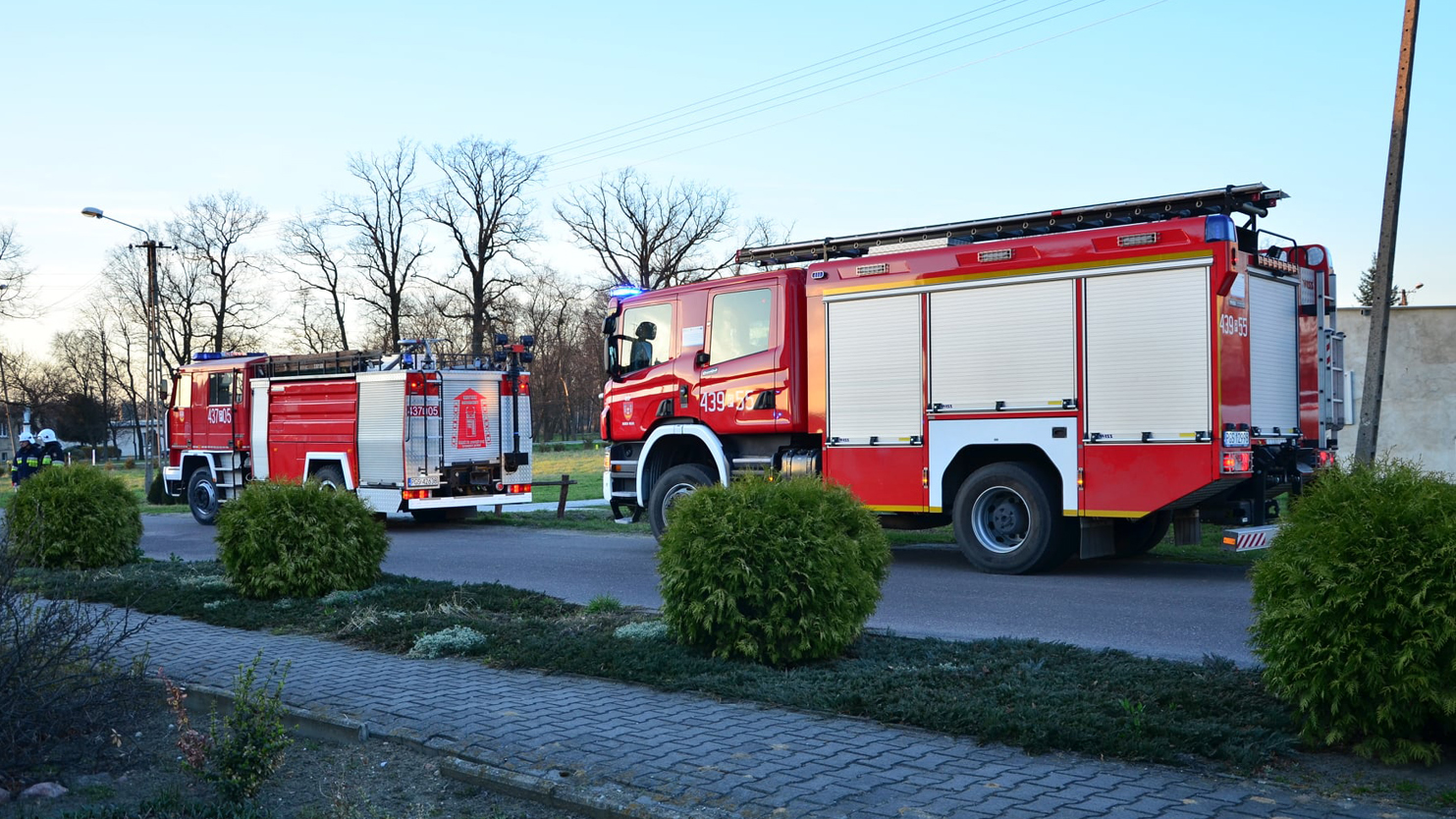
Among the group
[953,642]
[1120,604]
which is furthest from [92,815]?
[1120,604]

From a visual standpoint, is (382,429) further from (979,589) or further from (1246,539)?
(1246,539)

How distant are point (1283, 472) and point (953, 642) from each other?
5.53 m

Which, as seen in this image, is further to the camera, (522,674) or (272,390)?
(272,390)

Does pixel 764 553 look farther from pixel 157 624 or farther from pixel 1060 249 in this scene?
pixel 1060 249

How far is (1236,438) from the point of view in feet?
35.3

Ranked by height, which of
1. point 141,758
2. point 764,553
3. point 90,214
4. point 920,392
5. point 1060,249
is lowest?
point 141,758

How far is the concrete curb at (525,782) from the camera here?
178 inches

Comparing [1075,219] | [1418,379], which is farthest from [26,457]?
[1418,379]

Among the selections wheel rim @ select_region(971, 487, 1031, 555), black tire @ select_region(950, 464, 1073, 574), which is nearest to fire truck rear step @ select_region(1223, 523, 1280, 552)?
black tire @ select_region(950, 464, 1073, 574)

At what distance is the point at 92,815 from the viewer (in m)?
4.55

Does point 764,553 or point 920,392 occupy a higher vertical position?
point 920,392

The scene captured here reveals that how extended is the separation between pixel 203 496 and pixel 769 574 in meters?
18.3

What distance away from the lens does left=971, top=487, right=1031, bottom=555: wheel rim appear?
12047mm

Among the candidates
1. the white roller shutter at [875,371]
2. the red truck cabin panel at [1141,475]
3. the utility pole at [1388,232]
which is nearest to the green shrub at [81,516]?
the white roller shutter at [875,371]
